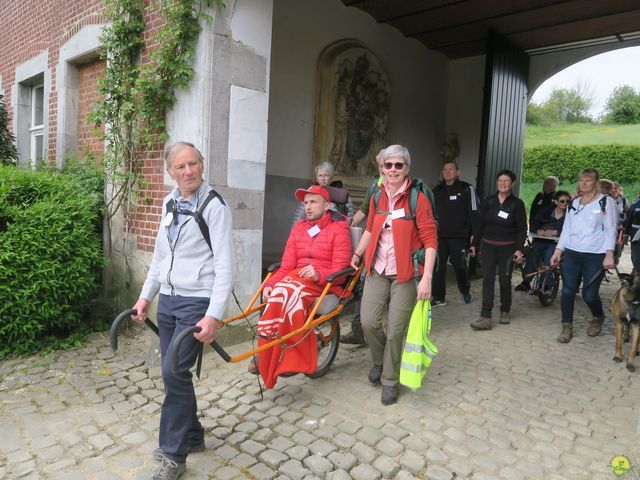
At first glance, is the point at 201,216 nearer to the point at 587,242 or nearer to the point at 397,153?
the point at 397,153

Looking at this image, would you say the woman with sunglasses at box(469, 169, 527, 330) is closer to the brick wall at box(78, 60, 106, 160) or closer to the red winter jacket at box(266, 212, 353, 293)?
the red winter jacket at box(266, 212, 353, 293)

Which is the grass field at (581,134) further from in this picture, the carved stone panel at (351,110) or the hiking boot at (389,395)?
the hiking boot at (389,395)

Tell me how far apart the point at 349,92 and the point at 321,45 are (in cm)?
89

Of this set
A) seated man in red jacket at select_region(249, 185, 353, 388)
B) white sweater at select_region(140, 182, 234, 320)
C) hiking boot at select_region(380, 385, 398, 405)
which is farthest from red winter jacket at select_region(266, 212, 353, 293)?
white sweater at select_region(140, 182, 234, 320)

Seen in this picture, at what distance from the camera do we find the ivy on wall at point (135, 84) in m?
4.48

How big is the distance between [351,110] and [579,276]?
4504 mm

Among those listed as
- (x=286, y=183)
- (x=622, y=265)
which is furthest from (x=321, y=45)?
(x=622, y=265)

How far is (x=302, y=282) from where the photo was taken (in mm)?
3592

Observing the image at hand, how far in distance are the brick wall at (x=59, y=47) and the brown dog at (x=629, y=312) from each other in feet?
14.8

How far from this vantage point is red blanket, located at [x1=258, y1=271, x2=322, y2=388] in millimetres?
3309

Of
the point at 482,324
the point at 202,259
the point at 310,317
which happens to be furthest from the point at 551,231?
the point at 202,259

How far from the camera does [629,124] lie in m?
35.8

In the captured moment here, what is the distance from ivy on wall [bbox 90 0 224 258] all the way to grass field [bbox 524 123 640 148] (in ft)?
98.5

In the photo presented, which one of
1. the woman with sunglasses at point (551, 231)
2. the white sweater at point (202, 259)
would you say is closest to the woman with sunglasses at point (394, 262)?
the white sweater at point (202, 259)
